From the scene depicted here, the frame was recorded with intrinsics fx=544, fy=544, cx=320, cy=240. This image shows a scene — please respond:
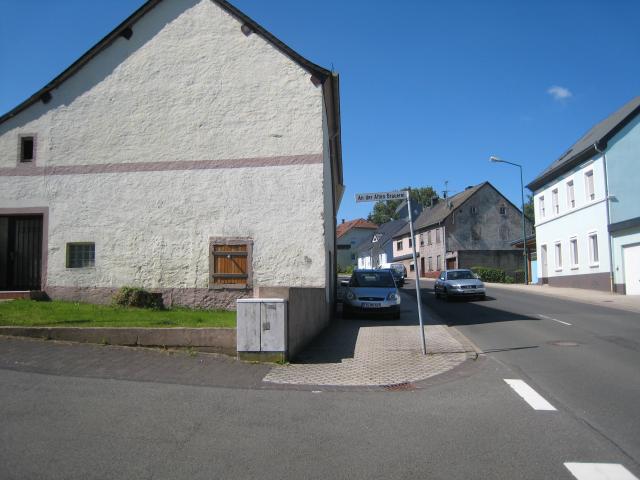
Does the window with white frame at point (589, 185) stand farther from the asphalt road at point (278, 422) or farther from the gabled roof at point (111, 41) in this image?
the asphalt road at point (278, 422)

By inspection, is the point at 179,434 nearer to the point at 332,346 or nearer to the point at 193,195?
the point at 332,346

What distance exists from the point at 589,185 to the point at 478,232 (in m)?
26.0

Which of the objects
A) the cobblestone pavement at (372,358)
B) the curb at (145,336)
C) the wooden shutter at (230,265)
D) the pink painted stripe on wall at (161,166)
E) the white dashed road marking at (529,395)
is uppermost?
the pink painted stripe on wall at (161,166)

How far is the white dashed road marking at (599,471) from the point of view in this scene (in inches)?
161

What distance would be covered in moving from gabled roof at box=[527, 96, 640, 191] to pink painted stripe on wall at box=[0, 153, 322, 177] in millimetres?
19213

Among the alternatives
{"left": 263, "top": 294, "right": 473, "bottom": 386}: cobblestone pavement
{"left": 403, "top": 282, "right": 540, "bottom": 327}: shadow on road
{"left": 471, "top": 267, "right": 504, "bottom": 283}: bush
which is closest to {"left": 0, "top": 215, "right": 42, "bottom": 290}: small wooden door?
{"left": 263, "top": 294, "right": 473, "bottom": 386}: cobblestone pavement

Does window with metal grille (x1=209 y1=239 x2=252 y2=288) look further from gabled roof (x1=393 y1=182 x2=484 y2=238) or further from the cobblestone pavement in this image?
gabled roof (x1=393 y1=182 x2=484 y2=238)

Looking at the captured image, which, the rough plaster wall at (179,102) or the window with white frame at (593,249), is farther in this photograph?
the window with white frame at (593,249)

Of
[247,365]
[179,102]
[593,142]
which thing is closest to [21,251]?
[179,102]

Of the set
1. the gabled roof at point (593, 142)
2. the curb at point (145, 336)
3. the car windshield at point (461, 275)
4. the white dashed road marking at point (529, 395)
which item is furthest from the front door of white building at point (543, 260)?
the curb at point (145, 336)

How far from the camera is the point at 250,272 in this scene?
1504cm

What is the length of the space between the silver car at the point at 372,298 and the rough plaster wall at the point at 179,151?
2711 millimetres

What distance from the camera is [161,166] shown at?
1560cm

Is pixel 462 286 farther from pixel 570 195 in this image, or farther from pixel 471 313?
pixel 570 195
